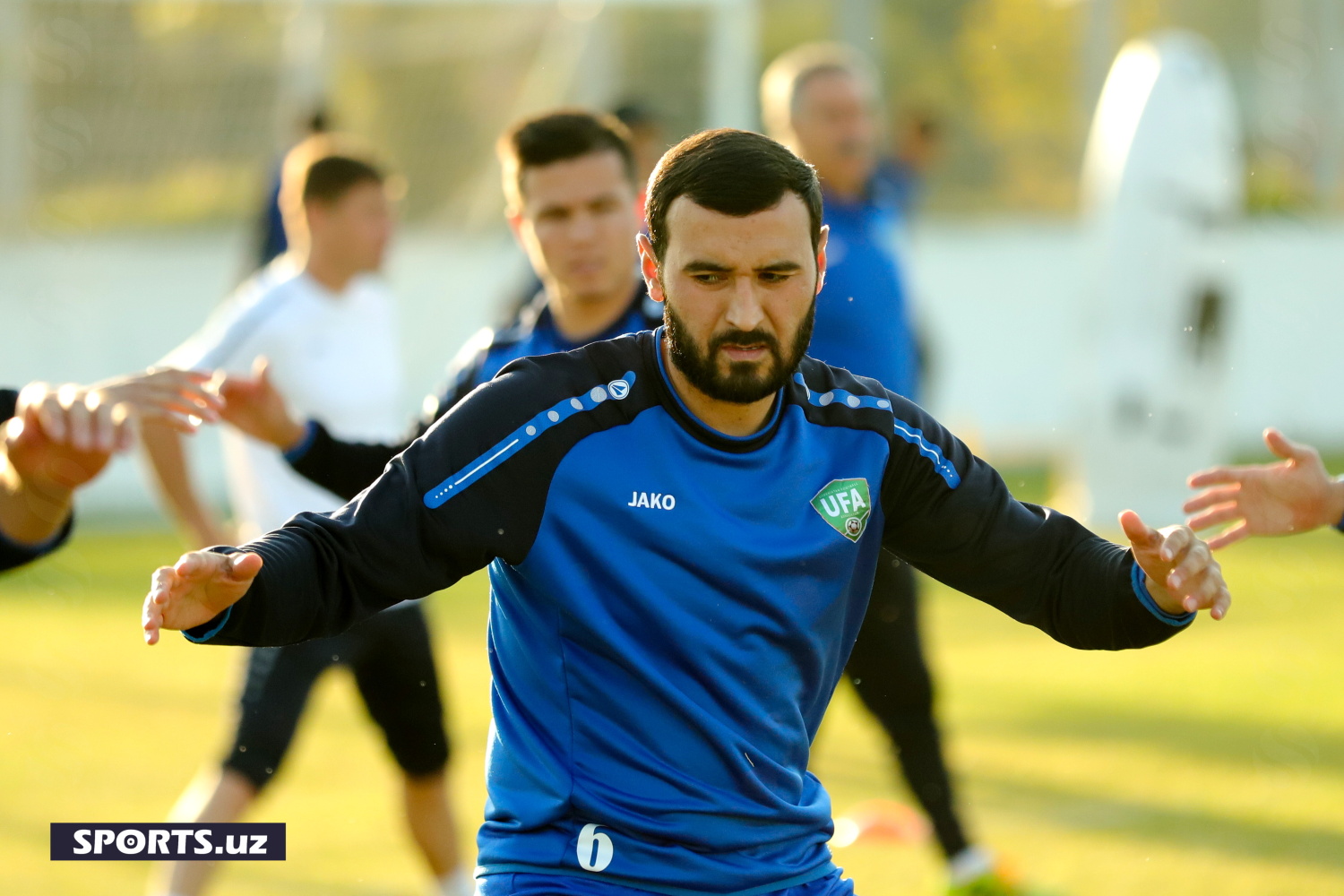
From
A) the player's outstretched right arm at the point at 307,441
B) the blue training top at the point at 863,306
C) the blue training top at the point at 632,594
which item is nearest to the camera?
the blue training top at the point at 632,594

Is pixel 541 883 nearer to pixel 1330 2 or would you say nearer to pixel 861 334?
pixel 861 334

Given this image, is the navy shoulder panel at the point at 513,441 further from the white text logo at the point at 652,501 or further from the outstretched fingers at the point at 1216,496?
the outstretched fingers at the point at 1216,496

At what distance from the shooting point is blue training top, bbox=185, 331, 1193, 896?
276 cm

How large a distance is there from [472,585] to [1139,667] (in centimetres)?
508

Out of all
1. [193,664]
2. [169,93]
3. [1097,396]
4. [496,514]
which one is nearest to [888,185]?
[1097,396]

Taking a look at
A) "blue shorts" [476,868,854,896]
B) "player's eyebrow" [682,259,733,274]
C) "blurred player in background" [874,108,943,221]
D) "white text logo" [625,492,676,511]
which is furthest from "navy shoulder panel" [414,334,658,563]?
"blurred player in background" [874,108,943,221]

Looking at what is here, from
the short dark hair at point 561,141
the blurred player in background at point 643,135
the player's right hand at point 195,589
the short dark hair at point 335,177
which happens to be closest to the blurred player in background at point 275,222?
the blurred player in background at point 643,135

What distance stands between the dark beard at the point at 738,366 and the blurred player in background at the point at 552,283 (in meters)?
1.31

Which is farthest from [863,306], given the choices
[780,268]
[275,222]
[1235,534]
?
[275,222]

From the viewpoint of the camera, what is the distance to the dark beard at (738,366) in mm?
2779

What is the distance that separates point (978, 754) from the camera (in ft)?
23.1

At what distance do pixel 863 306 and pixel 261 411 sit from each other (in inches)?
82.0

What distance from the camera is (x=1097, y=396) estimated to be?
13609mm

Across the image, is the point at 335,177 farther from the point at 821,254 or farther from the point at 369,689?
the point at 821,254
